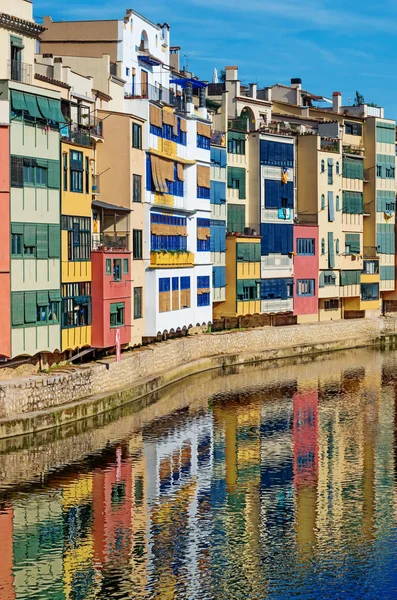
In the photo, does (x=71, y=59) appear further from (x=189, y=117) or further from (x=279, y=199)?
(x=279, y=199)

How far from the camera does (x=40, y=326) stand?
4928cm

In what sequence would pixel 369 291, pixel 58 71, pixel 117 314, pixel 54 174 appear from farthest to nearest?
pixel 369 291
pixel 117 314
pixel 58 71
pixel 54 174

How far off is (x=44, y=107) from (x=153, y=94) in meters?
16.7

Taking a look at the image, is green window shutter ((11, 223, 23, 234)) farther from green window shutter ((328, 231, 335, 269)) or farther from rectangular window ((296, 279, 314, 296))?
green window shutter ((328, 231, 335, 269))

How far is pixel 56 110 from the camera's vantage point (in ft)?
164

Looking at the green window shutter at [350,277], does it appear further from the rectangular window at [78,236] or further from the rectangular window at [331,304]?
the rectangular window at [78,236]

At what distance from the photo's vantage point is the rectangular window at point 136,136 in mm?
59716

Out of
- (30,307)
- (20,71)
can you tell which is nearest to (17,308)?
(30,307)

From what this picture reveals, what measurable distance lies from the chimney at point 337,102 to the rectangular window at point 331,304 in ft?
50.6

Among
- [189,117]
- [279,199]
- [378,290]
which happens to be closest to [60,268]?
[189,117]

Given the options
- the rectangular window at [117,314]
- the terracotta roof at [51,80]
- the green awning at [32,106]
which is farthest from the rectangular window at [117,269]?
the green awning at [32,106]

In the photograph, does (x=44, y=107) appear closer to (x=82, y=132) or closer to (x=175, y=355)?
(x=82, y=132)

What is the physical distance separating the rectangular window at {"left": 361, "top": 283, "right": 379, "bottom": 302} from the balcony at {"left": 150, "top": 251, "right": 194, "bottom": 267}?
1070 inches

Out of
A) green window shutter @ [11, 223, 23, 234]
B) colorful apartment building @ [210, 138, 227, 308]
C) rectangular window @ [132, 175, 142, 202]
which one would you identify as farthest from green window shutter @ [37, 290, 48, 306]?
colorful apartment building @ [210, 138, 227, 308]
